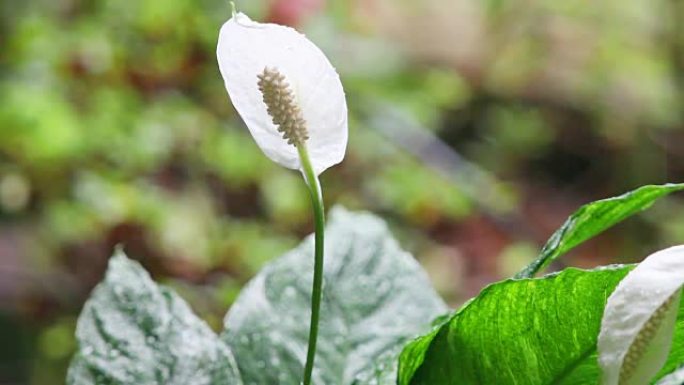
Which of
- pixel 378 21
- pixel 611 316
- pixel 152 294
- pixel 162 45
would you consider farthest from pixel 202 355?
pixel 378 21

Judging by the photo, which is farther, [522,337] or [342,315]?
[342,315]

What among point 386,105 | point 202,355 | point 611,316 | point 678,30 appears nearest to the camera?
point 611,316

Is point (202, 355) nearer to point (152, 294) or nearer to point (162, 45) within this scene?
point (152, 294)

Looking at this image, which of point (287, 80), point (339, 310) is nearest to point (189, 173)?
point (339, 310)

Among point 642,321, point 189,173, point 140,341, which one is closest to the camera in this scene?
point 642,321

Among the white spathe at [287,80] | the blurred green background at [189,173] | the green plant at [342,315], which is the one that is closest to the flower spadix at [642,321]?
the green plant at [342,315]

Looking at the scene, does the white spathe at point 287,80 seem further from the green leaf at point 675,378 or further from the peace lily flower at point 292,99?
the green leaf at point 675,378

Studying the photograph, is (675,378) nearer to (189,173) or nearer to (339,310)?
(339,310)
